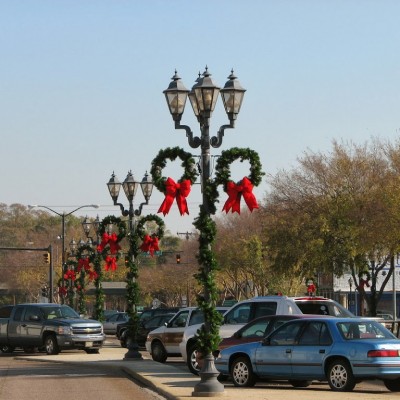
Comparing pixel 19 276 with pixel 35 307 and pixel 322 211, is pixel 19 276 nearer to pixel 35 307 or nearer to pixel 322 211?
pixel 322 211

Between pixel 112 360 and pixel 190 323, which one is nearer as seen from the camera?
pixel 190 323

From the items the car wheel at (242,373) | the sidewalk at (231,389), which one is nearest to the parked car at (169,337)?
the sidewalk at (231,389)

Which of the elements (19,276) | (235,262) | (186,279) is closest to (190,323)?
(235,262)

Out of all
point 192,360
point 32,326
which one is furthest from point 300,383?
point 32,326

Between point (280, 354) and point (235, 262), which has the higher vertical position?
point (235, 262)

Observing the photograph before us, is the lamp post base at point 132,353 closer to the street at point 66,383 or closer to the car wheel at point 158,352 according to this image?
the car wheel at point 158,352

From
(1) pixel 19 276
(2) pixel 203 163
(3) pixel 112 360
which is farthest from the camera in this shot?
(1) pixel 19 276

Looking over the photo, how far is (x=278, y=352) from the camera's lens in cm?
2348

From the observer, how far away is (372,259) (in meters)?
57.6

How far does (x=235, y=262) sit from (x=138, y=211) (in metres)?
52.6

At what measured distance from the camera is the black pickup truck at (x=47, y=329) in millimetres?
41156

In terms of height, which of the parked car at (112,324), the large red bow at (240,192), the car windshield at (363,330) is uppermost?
the large red bow at (240,192)

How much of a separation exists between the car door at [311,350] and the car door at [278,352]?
0.55ft

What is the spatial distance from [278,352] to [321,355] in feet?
4.04
